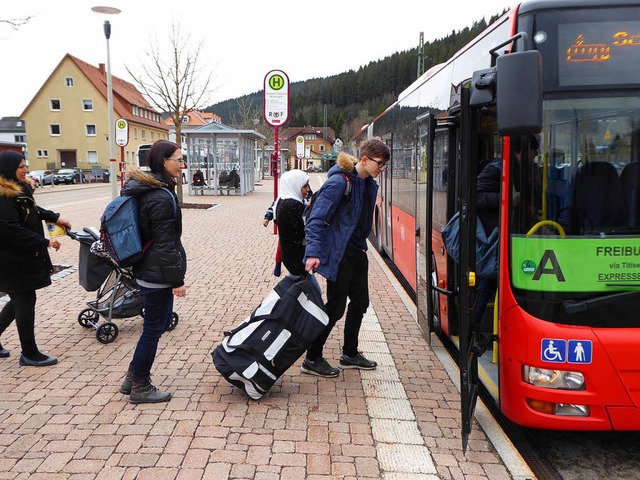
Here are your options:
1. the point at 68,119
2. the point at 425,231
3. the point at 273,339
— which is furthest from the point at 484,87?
the point at 68,119

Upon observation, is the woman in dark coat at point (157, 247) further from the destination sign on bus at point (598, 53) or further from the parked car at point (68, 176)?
the parked car at point (68, 176)

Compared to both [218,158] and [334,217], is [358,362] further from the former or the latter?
[218,158]

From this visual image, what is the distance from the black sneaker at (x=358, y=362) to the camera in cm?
498

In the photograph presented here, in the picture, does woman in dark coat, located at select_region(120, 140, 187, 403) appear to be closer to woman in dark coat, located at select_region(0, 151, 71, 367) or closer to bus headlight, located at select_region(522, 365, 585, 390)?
woman in dark coat, located at select_region(0, 151, 71, 367)

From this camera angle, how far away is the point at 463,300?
338 cm

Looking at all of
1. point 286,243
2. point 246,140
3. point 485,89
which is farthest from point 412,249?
point 246,140

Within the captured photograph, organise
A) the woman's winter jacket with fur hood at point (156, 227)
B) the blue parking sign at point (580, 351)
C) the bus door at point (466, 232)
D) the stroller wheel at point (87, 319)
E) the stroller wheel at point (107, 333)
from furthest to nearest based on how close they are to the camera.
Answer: the stroller wheel at point (87, 319) < the stroller wheel at point (107, 333) < the woman's winter jacket with fur hood at point (156, 227) < the bus door at point (466, 232) < the blue parking sign at point (580, 351)

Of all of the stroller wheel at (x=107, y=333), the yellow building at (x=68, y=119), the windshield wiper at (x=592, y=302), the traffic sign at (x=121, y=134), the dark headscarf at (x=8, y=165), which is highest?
the yellow building at (x=68, y=119)

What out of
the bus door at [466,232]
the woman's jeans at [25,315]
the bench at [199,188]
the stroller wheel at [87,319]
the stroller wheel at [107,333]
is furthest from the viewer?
the bench at [199,188]

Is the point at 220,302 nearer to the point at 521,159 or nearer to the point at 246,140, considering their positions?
the point at 521,159

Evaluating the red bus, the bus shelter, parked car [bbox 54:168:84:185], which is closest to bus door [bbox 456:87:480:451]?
the red bus

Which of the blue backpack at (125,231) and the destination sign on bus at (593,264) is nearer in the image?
the destination sign on bus at (593,264)

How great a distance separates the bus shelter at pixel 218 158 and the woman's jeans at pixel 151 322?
2303 cm

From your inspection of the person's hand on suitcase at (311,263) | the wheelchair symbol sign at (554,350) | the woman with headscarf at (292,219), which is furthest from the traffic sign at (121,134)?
the wheelchair symbol sign at (554,350)
